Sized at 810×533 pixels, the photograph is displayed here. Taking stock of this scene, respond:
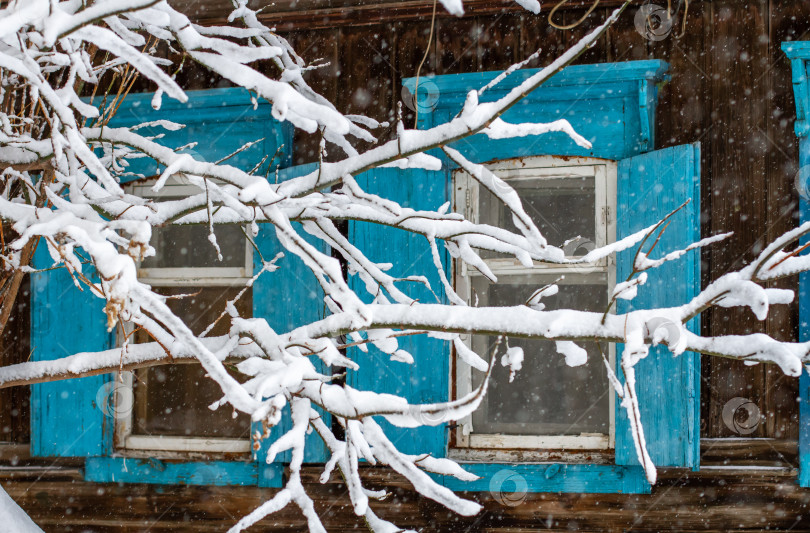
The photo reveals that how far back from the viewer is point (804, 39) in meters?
3.21

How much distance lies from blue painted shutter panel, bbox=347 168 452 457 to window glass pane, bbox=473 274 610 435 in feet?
1.15

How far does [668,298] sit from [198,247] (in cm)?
301

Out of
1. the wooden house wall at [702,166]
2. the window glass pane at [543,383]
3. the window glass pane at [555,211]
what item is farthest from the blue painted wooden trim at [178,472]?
the window glass pane at [555,211]

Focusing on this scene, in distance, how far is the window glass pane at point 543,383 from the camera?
3.50 meters

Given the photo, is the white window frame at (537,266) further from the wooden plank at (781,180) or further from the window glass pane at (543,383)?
the wooden plank at (781,180)

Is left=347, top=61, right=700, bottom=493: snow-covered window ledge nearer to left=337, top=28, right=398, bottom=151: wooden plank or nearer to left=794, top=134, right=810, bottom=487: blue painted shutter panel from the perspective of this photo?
left=337, top=28, right=398, bottom=151: wooden plank

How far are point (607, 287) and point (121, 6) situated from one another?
275cm

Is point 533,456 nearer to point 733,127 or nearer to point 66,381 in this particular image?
point 733,127

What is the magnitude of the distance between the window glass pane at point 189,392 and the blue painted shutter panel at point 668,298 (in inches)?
85.8

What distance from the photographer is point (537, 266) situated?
344 cm

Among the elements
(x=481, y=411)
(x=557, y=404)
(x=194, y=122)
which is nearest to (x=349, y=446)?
(x=481, y=411)

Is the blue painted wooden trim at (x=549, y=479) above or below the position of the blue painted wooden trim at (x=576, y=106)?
below

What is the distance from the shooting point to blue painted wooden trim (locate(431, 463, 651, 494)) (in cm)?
315

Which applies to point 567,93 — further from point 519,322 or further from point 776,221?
point 519,322
